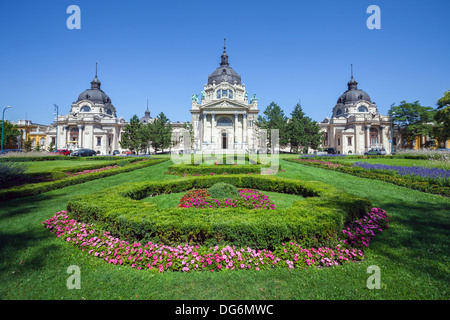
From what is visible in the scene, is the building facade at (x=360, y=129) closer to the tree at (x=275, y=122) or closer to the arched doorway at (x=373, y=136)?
the arched doorway at (x=373, y=136)

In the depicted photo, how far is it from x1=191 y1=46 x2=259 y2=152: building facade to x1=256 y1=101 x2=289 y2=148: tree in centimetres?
396

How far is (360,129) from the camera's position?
165ft

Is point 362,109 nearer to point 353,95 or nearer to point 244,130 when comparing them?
point 353,95

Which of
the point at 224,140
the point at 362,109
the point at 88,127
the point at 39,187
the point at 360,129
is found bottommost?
the point at 39,187

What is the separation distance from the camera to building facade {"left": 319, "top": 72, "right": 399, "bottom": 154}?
5025 centimetres

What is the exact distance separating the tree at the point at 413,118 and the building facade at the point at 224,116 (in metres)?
32.7

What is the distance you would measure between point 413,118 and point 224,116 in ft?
140

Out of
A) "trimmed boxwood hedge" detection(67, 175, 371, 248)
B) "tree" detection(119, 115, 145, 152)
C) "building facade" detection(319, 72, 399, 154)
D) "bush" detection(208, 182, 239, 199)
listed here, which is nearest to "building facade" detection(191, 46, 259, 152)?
"tree" detection(119, 115, 145, 152)

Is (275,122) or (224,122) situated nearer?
(275,122)

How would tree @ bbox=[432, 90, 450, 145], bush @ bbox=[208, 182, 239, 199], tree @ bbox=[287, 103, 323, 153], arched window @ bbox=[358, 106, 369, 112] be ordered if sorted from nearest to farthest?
bush @ bbox=[208, 182, 239, 199]
tree @ bbox=[432, 90, 450, 145]
tree @ bbox=[287, 103, 323, 153]
arched window @ bbox=[358, 106, 369, 112]

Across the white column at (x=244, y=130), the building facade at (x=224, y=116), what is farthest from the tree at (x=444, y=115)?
the white column at (x=244, y=130)

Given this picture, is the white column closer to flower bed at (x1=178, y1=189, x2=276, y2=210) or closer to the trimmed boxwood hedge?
flower bed at (x1=178, y1=189, x2=276, y2=210)

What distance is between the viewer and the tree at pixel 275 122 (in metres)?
38.9

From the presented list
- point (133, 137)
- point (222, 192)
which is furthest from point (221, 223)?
point (133, 137)
